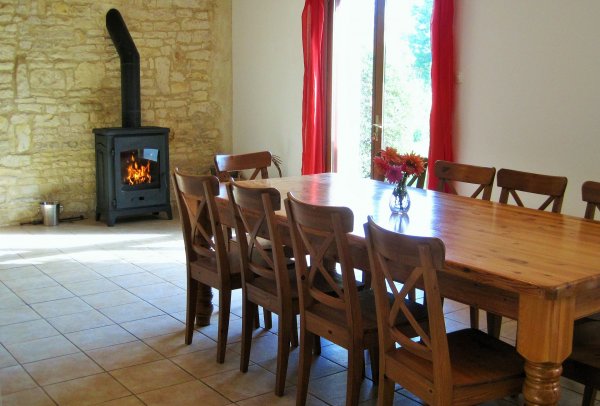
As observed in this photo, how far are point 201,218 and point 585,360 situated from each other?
2265 millimetres

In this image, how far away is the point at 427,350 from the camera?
2.72 m

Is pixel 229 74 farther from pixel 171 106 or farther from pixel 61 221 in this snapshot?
pixel 61 221

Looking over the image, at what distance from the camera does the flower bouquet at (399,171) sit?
3809mm

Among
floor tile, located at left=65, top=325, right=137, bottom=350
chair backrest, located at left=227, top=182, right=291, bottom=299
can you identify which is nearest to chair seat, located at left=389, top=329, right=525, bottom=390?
chair backrest, located at left=227, top=182, right=291, bottom=299

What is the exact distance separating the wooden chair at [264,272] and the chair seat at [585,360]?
1309 mm

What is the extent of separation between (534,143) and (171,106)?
14.2 ft

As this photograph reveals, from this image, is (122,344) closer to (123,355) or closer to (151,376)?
(123,355)

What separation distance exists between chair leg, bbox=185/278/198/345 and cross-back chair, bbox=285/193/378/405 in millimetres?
1054

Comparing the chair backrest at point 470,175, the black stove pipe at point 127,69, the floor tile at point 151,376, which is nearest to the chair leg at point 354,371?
the floor tile at point 151,376

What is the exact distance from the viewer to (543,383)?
2.60 m

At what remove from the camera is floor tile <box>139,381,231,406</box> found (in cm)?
358

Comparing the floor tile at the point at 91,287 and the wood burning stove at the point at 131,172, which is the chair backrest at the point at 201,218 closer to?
the floor tile at the point at 91,287

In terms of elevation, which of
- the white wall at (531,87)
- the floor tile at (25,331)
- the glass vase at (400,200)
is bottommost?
the floor tile at (25,331)

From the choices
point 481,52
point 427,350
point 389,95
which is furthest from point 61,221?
point 427,350
